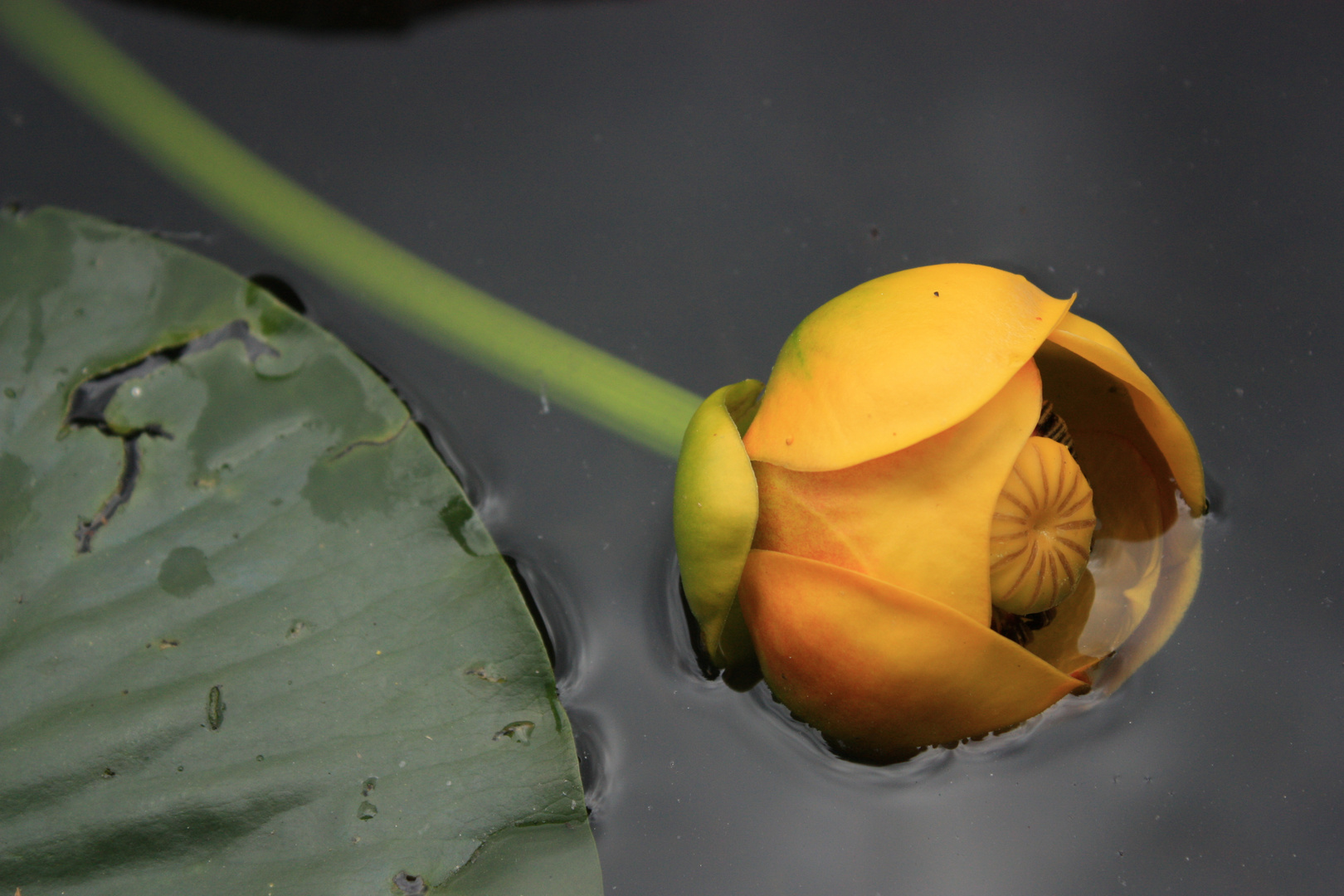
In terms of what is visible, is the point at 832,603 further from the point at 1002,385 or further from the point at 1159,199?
the point at 1159,199

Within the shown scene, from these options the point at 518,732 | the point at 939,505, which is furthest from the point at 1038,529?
the point at 518,732

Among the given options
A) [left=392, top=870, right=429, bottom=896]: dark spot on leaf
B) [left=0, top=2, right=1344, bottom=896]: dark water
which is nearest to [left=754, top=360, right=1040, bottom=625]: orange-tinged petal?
[left=0, top=2, right=1344, bottom=896]: dark water

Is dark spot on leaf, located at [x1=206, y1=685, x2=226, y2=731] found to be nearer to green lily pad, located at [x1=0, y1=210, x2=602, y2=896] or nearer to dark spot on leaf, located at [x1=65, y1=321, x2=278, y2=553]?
green lily pad, located at [x1=0, y1=210, x2=602, y2=896]

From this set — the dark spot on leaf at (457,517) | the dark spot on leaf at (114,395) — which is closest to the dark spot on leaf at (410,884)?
the dark spot on leaf at (457,517)

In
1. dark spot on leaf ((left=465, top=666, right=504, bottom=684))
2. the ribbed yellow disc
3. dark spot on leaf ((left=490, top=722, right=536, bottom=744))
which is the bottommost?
dark spot on leaf ((left=490, top=722, right=536, bottom=744))

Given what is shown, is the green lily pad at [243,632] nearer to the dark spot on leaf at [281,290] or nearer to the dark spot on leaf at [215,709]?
the dark spot on leaf at [215,709]

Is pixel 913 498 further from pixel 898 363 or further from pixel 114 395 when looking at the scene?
pixel 114 395
